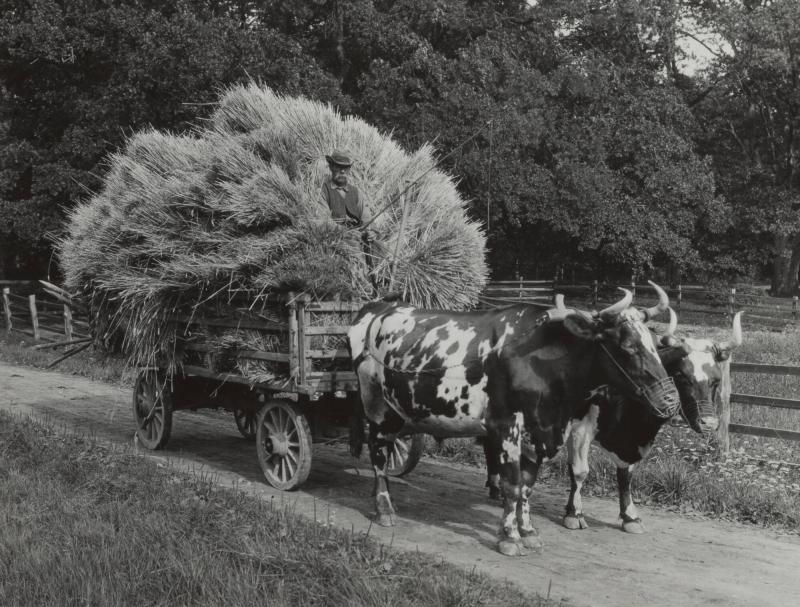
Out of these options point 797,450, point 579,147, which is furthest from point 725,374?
point 579,147

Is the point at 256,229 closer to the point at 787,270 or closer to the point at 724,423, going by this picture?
the point at 724,423

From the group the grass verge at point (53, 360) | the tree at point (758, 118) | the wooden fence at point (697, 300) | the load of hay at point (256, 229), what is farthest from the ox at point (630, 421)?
the tree at point (758, 118)

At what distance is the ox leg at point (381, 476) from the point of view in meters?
6.11

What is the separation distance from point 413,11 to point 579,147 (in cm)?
577

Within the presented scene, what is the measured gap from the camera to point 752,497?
6520 mm

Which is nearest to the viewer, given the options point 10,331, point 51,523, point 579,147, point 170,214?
point 51,523

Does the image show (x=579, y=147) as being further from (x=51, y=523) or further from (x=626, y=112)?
(x=51, y=523)

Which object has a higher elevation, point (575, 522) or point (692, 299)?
point (692, 299)

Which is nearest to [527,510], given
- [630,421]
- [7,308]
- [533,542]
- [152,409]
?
[533,542]

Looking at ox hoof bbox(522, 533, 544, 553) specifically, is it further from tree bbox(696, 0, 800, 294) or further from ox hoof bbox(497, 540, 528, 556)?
tree bbox(696, 0, 800, 294)

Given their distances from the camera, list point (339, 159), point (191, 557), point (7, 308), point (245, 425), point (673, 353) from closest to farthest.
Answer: point (191, 557), point (673, 353), point (339, 159), point (245, 425), point (7, 308)

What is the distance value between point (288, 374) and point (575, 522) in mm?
2520

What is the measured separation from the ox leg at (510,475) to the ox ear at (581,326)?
26.3 inches

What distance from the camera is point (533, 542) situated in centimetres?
550
